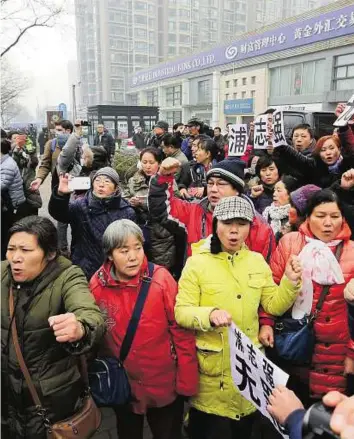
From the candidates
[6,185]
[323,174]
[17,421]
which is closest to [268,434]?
[17,421]

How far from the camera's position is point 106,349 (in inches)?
86.5

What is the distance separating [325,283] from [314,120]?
704cm

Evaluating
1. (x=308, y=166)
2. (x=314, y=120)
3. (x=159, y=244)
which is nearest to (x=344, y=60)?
(x=314, y=120)

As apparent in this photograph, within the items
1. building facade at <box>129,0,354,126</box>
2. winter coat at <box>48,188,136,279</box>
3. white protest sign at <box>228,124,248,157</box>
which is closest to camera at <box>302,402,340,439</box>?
winter coat at <box>48,188,136,279</box>

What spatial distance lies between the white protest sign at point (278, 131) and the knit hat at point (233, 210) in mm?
2058

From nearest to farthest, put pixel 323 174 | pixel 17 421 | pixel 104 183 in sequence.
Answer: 1. pixel 17 421
2. pixel 104 183
3. pixel 323 174

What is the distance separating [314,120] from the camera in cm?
838

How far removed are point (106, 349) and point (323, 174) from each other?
9.45 ft

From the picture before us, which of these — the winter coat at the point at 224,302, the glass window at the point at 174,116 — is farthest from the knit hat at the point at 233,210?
the glass window at the point at 174,116

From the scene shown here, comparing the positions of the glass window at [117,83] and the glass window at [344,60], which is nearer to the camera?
the glass window at [344,60]

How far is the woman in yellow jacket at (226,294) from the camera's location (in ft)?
6.97

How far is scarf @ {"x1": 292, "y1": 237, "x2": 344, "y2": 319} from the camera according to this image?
2121 millimetres

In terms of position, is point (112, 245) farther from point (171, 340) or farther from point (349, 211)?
point (349, 211)

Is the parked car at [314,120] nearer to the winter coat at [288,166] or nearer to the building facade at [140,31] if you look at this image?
the winter coat at [288,166]
